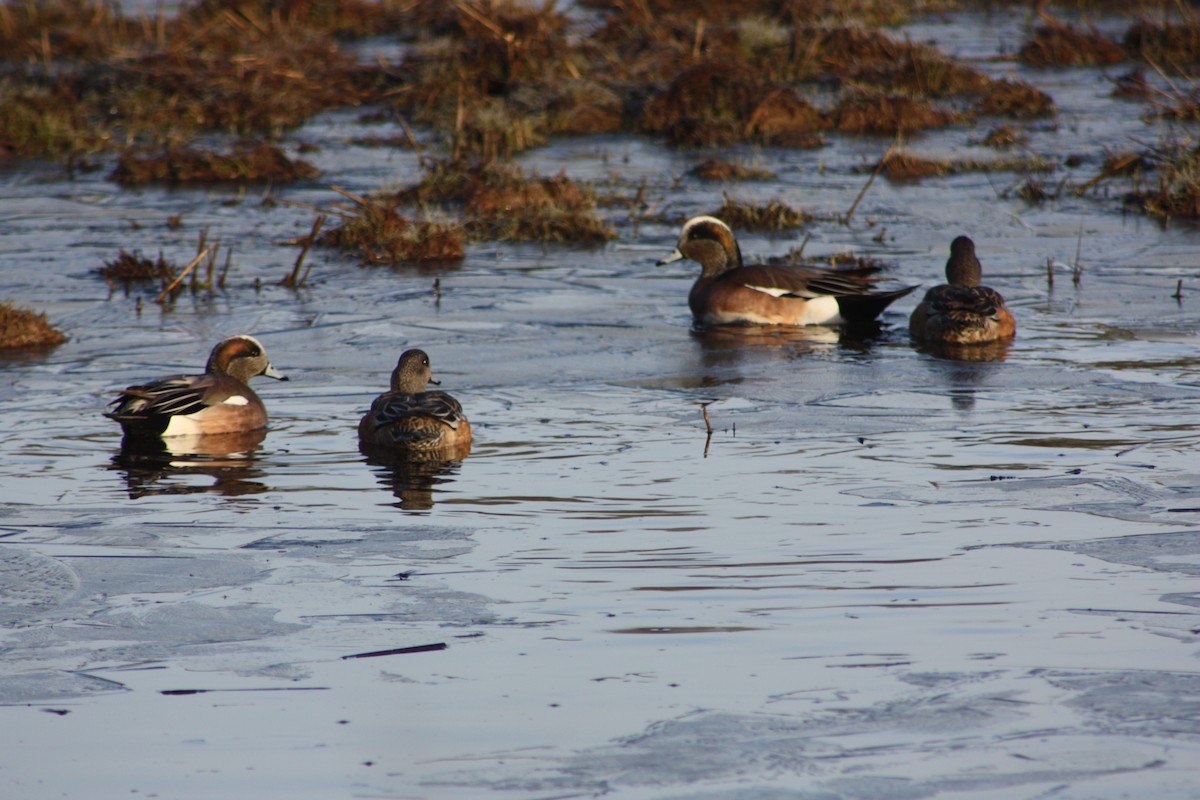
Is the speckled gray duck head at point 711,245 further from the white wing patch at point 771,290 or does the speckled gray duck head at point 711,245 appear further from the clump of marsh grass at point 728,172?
the clump of marsh grass at point 728,172

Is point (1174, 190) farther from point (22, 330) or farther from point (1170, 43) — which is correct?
point (22, 330)

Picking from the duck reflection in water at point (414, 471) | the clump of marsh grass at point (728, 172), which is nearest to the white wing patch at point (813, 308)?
the duck reflection in water at point (414, 471)

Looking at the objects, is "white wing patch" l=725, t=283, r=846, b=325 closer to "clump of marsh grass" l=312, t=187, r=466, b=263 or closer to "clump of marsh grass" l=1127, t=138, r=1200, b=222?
"clump of marsh grass" l=312, t=187, r=466, b=263

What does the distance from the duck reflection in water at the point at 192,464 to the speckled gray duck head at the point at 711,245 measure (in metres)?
4.72

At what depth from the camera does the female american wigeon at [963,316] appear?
37.2ft

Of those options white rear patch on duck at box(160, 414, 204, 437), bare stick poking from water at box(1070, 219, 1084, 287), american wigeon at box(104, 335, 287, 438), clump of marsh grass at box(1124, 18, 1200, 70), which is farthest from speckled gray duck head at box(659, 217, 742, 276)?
clump of marsh grass at box(1124, 18, 1200, 70)

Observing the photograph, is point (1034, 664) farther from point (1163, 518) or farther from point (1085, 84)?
point (1085, 84)

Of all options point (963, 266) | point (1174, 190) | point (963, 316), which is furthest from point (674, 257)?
point (1174, 190)

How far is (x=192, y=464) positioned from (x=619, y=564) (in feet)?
10.4

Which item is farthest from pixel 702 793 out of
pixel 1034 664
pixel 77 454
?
pixel 77 454

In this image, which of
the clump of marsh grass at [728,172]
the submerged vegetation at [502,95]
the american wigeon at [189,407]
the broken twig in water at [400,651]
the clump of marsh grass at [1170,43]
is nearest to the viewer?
the broken twig in water at [400,651]

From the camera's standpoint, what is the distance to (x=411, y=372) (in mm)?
9445

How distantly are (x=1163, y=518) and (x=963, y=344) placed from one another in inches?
170

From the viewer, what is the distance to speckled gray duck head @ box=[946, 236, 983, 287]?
12.3 m
